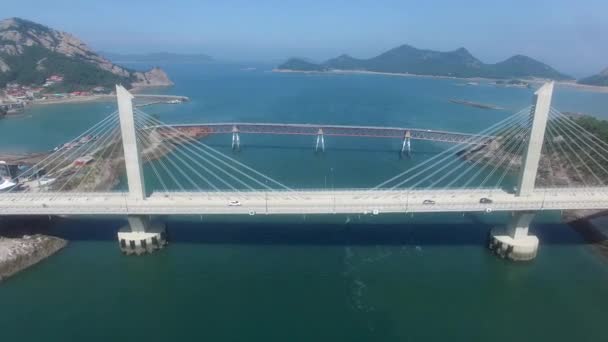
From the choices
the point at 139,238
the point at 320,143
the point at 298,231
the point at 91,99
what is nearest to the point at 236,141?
the point at 320,143

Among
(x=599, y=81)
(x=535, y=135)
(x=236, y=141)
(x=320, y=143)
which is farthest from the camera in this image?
(x=599, y=81)

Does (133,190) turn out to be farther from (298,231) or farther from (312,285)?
(312,285)

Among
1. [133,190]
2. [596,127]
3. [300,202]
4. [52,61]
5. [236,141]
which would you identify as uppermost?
[52,61]

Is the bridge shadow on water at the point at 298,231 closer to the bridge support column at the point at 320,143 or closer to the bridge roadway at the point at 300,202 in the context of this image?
the bridge roadway at the point at 300,202

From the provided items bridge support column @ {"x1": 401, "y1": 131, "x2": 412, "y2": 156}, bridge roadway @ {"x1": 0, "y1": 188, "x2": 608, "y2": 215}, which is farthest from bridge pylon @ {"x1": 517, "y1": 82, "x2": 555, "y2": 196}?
bridge support column @ {"x1": 401, "y1": 131, "x2": 412, "y2": 156}

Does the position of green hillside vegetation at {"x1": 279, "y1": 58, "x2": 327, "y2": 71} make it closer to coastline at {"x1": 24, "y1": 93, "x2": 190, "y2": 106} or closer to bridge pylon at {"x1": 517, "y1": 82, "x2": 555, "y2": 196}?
coastline at {"x1": 24, "y1": 93, "x2": 190, "y2": 106}

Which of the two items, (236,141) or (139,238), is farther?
(236,141)

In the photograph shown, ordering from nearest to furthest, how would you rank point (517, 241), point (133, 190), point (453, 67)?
point (133, 190), point (517, 241), point (453, 67)
